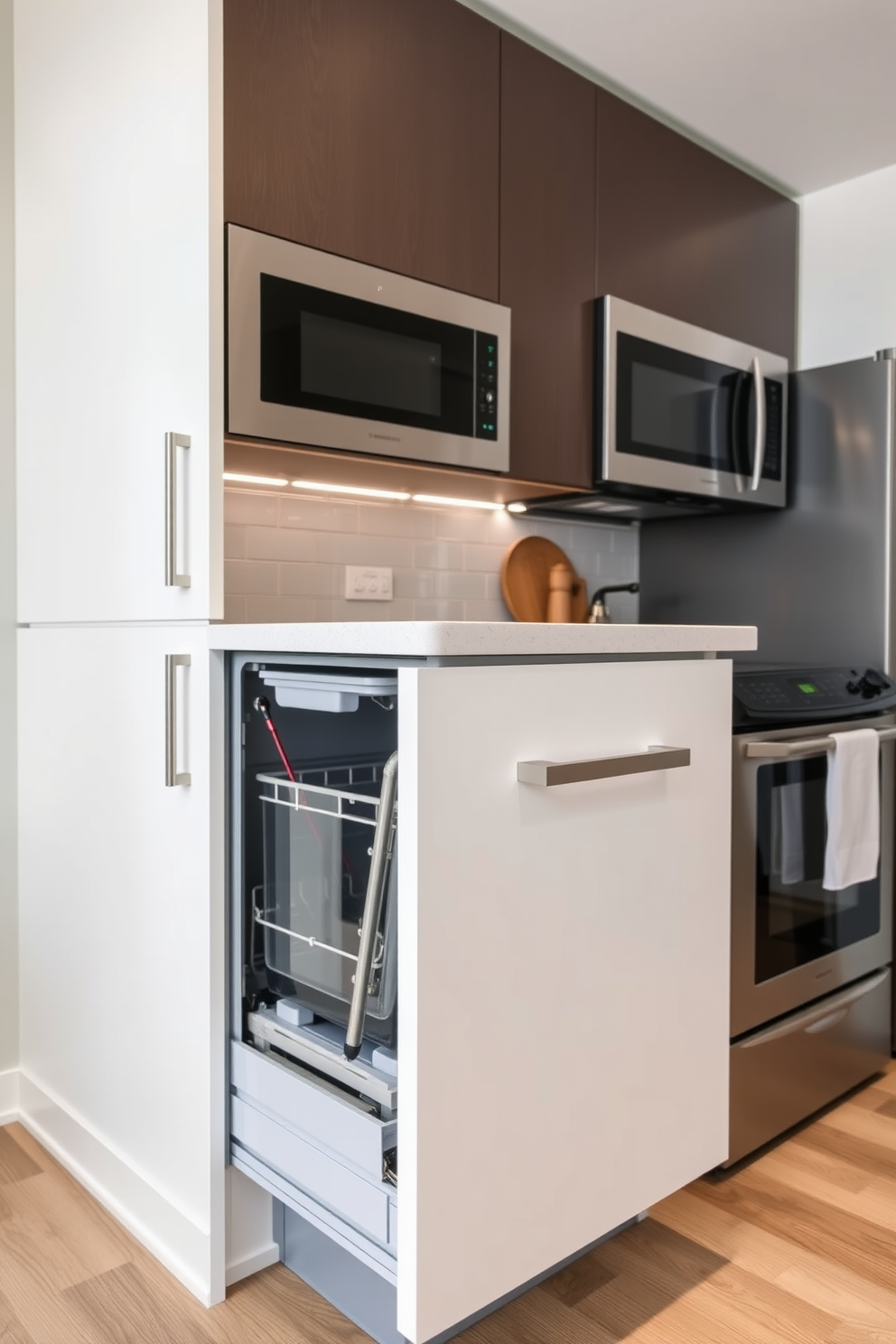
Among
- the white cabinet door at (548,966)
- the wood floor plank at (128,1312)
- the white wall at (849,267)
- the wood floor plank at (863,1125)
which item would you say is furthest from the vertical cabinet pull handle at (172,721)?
the white wall at (849,267)

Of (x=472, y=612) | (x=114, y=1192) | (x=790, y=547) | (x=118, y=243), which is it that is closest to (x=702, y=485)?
(x=790, y=547)

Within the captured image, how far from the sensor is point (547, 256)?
204cm

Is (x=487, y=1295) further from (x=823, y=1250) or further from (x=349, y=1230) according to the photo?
(x=823, y=1250)

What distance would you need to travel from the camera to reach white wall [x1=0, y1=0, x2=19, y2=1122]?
203cm

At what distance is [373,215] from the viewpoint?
5.74 feet

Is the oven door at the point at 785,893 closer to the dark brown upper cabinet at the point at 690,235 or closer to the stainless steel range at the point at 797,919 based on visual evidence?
the stainless steel range at the point at 797,919

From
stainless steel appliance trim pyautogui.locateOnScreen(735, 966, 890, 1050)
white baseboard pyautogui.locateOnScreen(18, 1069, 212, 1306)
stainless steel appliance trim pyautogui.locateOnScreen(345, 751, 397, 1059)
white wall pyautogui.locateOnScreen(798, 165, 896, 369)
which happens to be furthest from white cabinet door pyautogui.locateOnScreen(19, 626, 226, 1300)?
white wall pyautogui.locateOnScreen(798, 165, 896, 369)

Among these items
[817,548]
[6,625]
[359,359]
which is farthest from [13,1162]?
[817,548]

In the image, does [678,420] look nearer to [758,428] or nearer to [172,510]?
[758,428]

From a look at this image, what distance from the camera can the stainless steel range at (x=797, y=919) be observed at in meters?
1.86

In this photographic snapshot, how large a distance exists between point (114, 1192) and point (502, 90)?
7.06 ft

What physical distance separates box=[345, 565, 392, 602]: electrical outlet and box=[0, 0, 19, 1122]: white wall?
2.26 feet

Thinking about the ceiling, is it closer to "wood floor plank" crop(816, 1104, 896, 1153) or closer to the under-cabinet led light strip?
the under-cabinet led light strip

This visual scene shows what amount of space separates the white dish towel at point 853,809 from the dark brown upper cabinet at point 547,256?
787mm
